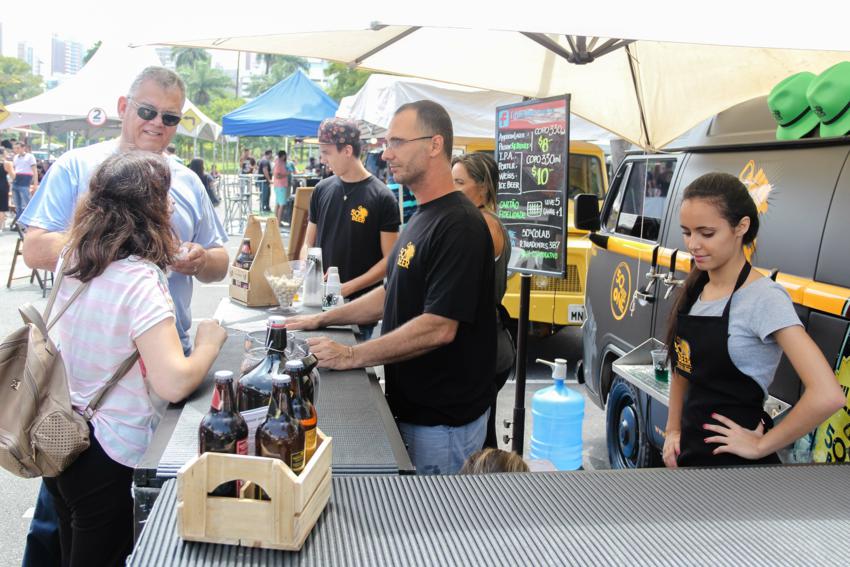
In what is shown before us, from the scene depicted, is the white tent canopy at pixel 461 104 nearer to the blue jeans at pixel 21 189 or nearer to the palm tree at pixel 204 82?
the blue jeans at pixel 21 189

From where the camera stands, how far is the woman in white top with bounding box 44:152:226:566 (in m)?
2.22

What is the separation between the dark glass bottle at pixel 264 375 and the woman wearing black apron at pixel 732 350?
134 cm

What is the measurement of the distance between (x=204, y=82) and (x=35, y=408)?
100815 mm

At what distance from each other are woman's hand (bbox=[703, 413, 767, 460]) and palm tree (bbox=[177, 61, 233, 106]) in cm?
9857

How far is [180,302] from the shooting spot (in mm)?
3199

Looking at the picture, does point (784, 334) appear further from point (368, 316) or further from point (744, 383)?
point (368, 316)

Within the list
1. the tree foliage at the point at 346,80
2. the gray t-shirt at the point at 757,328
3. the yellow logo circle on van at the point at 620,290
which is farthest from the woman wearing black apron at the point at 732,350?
the tree foliage at the point at 346,80

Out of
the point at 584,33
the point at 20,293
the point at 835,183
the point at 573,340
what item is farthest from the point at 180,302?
the point at 20,293

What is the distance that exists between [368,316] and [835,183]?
2115 mm

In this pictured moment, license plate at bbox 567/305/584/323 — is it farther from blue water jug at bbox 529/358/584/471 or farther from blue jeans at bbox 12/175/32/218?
blue jeans at bbox 12/175/32/218

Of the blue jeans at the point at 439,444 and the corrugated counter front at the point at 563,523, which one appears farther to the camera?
the blue jeans at the point at 439,444

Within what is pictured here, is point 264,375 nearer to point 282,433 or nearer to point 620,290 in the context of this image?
point 282,433

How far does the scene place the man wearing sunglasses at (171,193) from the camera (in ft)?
9.96

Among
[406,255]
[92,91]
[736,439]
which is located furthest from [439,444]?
[92,91]
